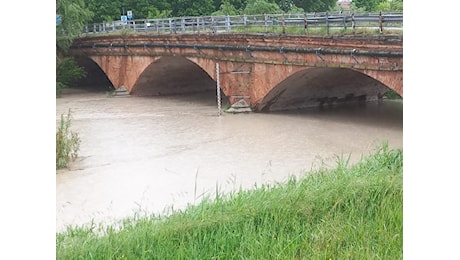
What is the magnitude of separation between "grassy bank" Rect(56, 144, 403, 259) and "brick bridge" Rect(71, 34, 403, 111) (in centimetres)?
959

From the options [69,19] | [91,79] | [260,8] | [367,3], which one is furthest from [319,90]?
[367,3]

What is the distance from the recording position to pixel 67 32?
1253 inches

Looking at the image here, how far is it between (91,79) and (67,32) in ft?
Result: 26.6

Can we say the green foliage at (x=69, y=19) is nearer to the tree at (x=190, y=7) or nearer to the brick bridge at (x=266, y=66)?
the brick bridge at (x=266, y=66)

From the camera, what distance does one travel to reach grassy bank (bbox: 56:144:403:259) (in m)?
6.73

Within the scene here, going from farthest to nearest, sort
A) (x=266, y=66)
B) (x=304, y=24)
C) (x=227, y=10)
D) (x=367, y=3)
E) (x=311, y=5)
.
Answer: (x=367, y=3), (x=311, y=5), (x=227, y=10), (x=266, y=66), (x=304, y=24)

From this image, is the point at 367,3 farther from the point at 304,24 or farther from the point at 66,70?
the point at 304,24

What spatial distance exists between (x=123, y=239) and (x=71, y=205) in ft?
14.9

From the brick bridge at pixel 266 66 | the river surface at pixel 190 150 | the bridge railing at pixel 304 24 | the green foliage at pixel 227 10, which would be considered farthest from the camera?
the green foliage at pixel 227 10

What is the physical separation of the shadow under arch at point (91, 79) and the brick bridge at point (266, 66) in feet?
16.1

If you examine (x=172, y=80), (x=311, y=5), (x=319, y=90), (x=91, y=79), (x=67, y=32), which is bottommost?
(x=319, y=90)

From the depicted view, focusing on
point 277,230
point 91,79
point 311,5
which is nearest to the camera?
point 277,230

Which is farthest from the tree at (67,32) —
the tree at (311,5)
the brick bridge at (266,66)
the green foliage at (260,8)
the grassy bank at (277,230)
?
the grassy bank at (277,230)

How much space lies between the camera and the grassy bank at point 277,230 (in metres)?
6.73
